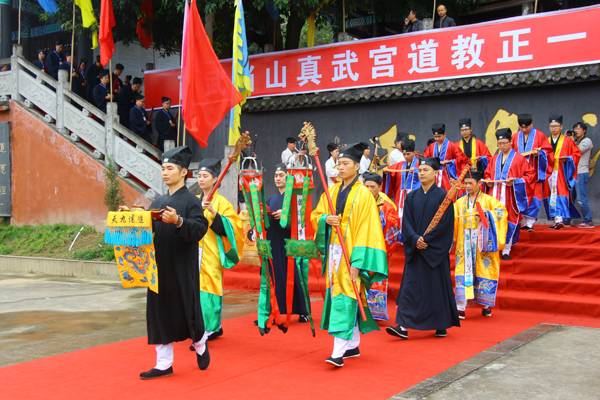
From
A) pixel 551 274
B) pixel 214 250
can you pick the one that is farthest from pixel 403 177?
pixel 214 250

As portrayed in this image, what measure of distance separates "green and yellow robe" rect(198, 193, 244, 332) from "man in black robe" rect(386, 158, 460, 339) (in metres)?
1.65

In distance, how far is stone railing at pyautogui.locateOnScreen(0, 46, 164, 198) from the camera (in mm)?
12953

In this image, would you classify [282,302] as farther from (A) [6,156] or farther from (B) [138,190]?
(A) [6,156]

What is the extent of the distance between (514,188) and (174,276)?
5.42 metres

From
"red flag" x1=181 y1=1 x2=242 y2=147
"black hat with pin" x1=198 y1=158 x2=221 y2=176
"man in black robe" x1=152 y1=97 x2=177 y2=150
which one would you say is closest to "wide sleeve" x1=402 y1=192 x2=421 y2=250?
"black hat with pin" x1=198 y1=158 x2=221 y2=176

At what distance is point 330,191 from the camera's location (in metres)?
5.67

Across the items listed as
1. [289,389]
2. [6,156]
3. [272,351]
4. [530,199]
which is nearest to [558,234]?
[530,199]

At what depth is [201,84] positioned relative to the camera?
10.2 metres

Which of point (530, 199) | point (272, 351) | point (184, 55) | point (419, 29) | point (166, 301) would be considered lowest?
point (272, 351)

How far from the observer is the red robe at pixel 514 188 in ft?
28.2

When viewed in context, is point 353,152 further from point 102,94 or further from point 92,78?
point 92,78

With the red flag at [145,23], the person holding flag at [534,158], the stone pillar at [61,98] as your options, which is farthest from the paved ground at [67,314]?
the red flag at [145,23]

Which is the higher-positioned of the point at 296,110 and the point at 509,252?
the point at 296,110

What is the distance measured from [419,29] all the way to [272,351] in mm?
8216
